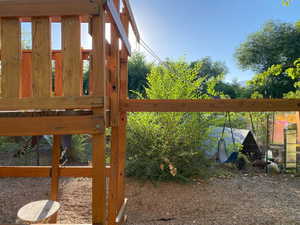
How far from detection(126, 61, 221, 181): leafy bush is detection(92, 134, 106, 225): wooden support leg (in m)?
2.26

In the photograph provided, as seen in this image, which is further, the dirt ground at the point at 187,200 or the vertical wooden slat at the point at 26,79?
the dirt ground at the point at 187,200

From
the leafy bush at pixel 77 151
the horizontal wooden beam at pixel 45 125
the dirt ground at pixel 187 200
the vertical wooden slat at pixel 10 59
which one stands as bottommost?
the dirt ground at pixel 187 200

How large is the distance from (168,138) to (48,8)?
8.94ft

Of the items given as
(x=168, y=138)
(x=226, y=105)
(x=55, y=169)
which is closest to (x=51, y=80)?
(x=226, y=105)

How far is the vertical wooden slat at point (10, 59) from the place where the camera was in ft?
4.01

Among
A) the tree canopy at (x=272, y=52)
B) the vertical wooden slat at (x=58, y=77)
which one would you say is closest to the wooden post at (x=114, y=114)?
the vertical wooden slat at (x=58, y=77)

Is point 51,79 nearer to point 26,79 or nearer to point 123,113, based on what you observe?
point 123,113

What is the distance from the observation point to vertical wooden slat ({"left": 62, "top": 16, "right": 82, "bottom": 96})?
1.21 meters

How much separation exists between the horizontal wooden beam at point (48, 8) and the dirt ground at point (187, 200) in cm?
211

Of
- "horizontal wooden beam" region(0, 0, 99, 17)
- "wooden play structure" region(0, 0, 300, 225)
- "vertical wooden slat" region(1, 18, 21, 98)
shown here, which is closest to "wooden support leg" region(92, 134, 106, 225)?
"wooden play structure" region(0, 0, 300, 225)

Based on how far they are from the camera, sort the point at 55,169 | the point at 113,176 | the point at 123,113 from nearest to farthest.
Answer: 1. the point at 113,176
2. the point at 123,113
3. the point at 55,169

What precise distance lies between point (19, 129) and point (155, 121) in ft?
8.65

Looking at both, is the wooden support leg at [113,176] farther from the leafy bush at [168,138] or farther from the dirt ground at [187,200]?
the leafy bush at [168,138]

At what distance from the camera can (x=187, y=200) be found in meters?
3.04
